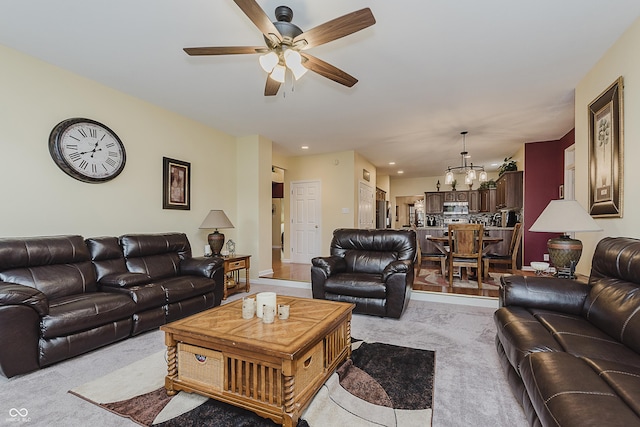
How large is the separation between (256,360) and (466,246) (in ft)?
12.0

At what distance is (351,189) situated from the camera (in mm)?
6578

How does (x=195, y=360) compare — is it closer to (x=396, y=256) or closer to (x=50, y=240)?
(x=50, y=240)

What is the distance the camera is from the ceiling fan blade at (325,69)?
2.26 m

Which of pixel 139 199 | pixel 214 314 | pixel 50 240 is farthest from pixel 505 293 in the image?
pixel 139 199

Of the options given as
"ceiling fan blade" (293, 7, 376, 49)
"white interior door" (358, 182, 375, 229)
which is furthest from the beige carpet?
"ceiling fan blade" (293, 7, 376, 49)

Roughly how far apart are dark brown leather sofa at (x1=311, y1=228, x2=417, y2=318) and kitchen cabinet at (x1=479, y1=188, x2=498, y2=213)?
5.79 meters

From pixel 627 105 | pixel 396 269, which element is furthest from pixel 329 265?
pixel 627 105

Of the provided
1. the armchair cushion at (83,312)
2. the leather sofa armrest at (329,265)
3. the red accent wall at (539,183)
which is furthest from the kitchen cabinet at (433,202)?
the armchair cushion at (83,312)

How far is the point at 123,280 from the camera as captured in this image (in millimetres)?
2865

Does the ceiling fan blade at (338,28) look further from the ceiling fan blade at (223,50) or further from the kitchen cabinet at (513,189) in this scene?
the kitchen cabinet at (513,189)

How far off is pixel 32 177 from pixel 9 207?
1.12 ft

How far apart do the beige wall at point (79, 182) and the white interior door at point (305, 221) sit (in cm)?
259

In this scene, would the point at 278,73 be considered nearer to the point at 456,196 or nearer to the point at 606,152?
the point at 606,152

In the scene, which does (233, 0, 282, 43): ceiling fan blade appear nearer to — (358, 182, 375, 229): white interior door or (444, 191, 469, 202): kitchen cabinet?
(358, 182, 375, 229): white interior door
